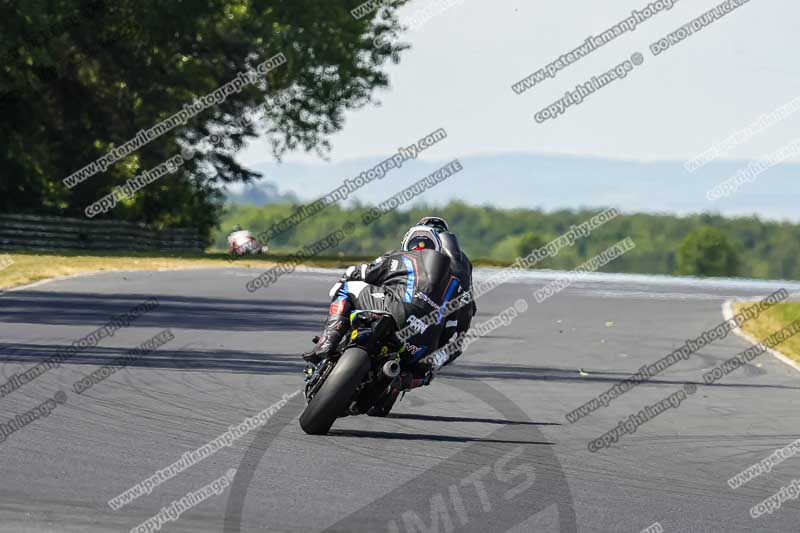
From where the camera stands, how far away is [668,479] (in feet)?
31.7

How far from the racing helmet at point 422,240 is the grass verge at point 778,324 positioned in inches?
437

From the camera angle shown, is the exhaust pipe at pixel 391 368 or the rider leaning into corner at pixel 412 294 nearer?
the exhaust pipe at pixel 391 368

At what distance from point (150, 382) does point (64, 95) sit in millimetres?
40402

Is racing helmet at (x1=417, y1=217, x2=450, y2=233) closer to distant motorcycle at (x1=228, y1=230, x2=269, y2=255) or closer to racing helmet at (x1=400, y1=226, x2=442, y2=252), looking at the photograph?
racing helmet at (x1=400, y1=226, x2=442, y2=252)

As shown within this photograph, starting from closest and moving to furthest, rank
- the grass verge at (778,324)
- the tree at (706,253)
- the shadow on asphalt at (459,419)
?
the shadow on asphalt at (459,419), the grass verge at (778,324), the tree at (706,253)

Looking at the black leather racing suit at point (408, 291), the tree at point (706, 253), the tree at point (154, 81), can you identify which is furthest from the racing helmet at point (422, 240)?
the tree at point (706, 253)

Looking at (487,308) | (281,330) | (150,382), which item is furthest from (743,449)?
(487,308)

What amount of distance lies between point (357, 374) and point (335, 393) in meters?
0.20

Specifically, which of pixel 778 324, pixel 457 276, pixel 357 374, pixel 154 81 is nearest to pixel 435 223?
pixel 457 276

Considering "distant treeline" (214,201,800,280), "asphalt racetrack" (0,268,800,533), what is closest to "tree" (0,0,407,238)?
"asphalt racetrack" (0,268,800,533)

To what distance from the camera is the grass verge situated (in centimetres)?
2219

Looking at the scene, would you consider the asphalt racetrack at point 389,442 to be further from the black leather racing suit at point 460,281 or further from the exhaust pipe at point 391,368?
the black leather racing suit at point 460,281

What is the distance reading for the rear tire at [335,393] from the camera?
10.5 meters

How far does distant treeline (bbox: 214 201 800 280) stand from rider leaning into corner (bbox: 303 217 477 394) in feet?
370
